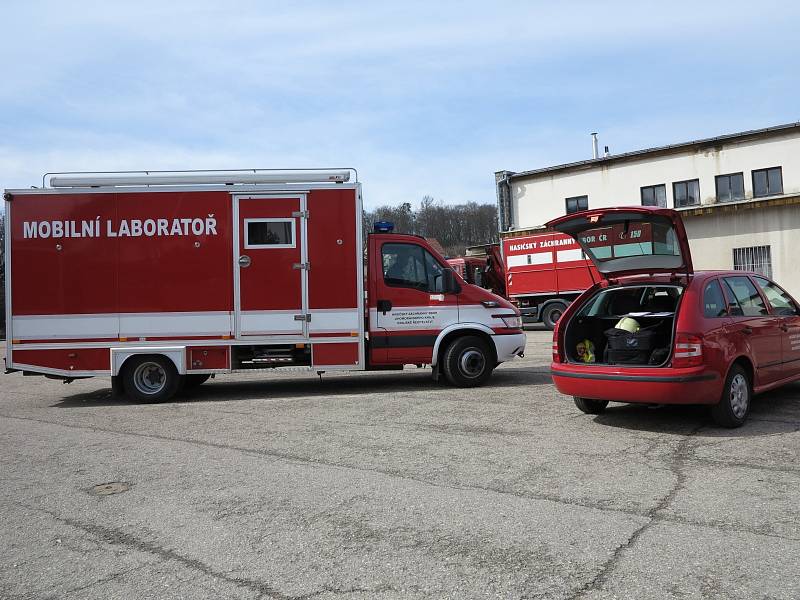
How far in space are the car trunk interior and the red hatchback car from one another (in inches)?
0.4

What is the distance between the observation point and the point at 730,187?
2475 cm

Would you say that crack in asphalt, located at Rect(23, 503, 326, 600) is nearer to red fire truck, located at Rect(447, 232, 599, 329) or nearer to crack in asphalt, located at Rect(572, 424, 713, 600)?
crack in asphalt, located at Rect(572, 424, 713, 600)

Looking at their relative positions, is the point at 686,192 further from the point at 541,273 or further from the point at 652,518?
the point at 652,518

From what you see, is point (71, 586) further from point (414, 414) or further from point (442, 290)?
point (442, 290)

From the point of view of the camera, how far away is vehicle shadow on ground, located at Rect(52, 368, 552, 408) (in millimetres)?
10273

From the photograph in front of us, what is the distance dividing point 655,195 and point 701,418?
21.0 m

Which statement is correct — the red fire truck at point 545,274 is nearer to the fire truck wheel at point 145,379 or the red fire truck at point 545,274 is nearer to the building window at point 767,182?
the building window at point 767,182

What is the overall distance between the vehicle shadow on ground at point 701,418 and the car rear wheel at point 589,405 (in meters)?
0.10

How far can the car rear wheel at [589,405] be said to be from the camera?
25.6 feet

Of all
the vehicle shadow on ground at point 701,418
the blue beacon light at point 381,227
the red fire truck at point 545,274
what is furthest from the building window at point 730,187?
the blue beacon light at point 381,227

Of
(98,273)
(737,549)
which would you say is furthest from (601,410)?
(98,273)

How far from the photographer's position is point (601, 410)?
313 inches

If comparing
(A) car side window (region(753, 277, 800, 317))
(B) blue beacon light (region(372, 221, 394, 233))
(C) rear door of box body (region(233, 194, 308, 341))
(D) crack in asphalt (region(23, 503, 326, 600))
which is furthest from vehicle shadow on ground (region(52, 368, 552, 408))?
(D) crack in asphalt (region(23, 503, 326, 600))

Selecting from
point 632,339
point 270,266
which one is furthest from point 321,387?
point 632,339
